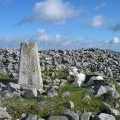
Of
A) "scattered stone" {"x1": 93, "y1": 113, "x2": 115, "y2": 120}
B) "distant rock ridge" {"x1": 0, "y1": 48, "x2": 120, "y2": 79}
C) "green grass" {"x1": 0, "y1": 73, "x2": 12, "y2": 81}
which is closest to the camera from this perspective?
"scattered stone" {"x1": 93, "y1": 113, "x2": 115, "y2": 120}

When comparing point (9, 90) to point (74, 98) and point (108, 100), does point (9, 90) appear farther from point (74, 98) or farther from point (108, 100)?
point (108, 100)

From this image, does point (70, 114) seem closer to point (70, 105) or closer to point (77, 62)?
point (70, 105)

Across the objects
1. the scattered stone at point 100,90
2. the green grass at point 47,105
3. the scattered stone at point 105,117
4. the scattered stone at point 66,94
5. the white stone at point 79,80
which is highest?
the white stone at point 79,80

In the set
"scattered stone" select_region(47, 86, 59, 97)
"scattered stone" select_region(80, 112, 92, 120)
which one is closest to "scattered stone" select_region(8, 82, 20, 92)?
"scattered stone" select_region(47, 86, 59, 97)

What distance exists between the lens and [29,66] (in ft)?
91.8

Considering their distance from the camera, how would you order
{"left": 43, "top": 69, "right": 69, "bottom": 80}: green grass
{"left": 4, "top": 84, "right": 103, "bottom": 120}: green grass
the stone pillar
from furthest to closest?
{"left": 43, "top": 69, "right": 69, "bottom": 80}: green grass
the stone pillar
{"left": 4, "top": 84, "right": 103, "bottom": 120}: green grass

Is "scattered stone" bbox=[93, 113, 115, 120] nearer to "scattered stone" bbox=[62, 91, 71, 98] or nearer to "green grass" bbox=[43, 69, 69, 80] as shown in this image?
"scattered stone" bbox=[62, 91, 71, 98]

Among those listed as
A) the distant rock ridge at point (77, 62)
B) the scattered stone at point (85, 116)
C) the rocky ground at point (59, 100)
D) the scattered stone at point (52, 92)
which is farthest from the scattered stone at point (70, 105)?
the distant rock ridge at point (77, 62)

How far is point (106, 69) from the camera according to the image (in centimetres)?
3844

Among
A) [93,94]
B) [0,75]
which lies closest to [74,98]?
[93,94]

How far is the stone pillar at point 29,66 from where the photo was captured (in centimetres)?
2788

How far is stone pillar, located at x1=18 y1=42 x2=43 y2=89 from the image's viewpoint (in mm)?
27883

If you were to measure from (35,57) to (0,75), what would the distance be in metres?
6.01

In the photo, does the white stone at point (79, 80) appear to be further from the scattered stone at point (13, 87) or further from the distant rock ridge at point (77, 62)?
the distant rock ridge at point (77, 62)
